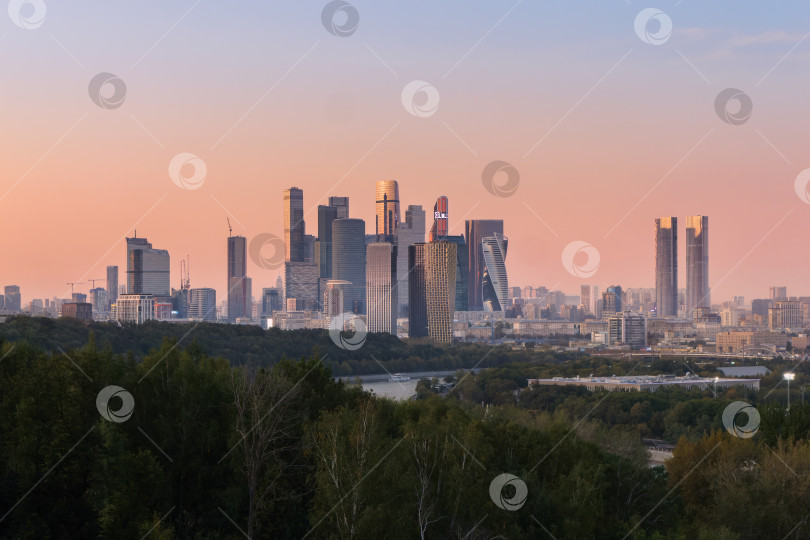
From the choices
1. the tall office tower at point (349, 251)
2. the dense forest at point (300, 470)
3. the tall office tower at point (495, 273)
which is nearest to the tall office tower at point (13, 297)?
the tall office tower at point (349, 251)

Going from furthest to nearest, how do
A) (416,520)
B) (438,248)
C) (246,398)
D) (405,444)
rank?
(438,248)
(246,398)
(405,444)
(416,520)

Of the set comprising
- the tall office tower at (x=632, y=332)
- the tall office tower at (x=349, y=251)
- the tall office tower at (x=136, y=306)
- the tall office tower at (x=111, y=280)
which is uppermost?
the tall office tower at (x=349, y=251)

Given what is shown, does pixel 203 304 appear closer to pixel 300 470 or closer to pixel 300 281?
pixel 300 281

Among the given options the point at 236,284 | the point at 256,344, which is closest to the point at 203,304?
the point at 236,284

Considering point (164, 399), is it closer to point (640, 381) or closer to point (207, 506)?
point (207, 506)

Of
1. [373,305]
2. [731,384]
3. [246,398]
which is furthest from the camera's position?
[373,305]

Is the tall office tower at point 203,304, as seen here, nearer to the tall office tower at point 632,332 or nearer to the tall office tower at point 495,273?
the tall office tower at point 495,273

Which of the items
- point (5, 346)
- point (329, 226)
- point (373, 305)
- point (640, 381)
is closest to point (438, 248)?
point (373, 305)

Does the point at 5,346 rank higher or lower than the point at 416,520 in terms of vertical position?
higher
